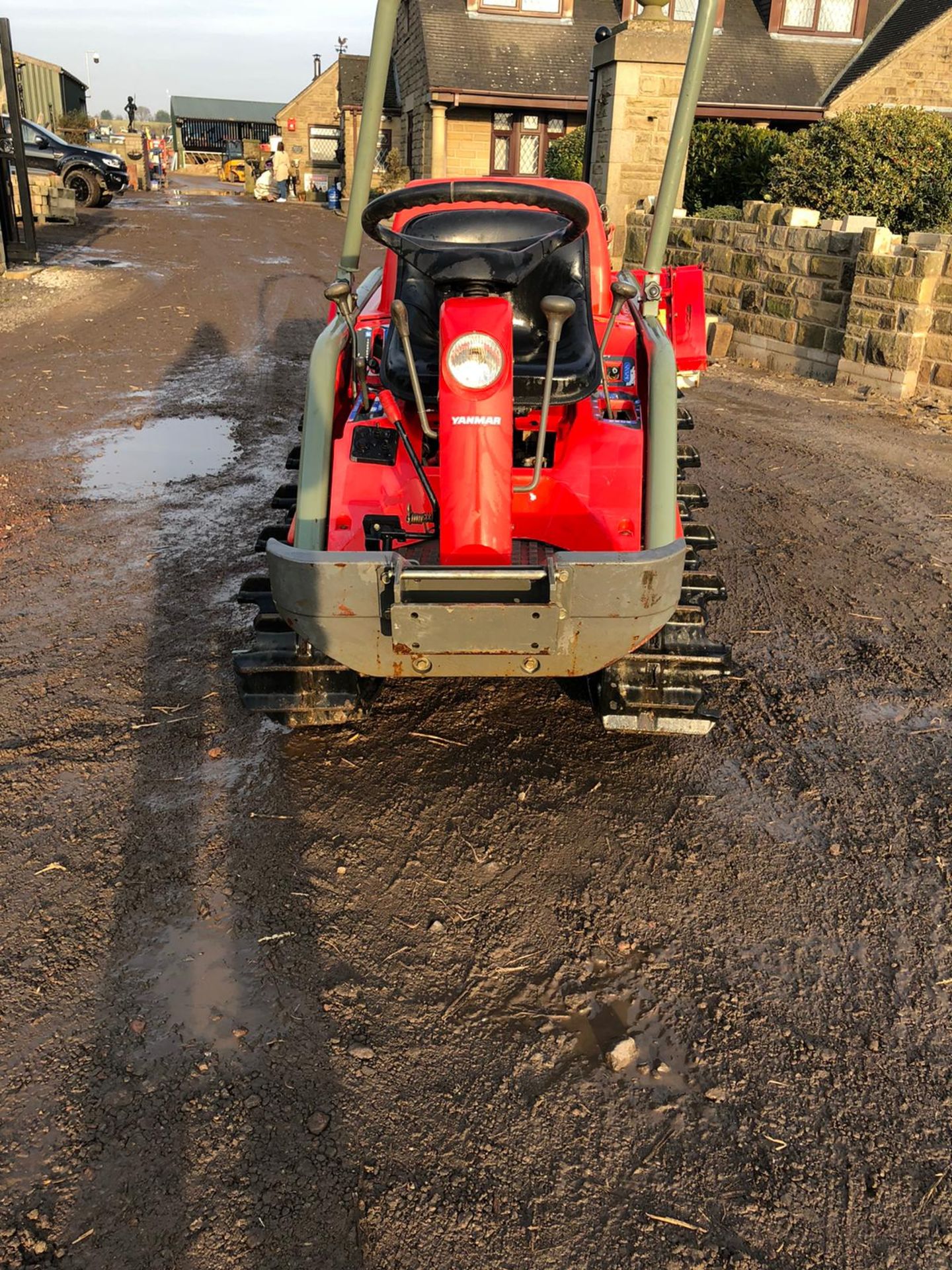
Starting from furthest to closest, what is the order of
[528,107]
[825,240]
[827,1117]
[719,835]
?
[528,107] → [825,240] → [719,835] → [827,1117]

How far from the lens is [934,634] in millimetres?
4699

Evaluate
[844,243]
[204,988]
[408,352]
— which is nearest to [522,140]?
[844,243]

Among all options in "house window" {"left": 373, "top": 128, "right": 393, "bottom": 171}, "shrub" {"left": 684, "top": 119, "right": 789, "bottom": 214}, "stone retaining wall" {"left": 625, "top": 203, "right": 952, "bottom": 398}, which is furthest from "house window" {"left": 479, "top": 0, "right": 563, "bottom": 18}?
"stone retaining wall" {"left": 625, "top": 203, "right": 952, "bottom": 398}

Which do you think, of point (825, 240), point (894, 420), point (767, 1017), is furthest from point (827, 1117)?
point (825, 240)

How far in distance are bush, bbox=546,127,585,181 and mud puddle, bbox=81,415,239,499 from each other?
14250mm

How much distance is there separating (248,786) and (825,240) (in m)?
9.01

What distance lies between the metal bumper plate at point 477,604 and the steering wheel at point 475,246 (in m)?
1.02

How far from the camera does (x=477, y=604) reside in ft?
9.32

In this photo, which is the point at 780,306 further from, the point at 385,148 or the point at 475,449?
the point at 385,148

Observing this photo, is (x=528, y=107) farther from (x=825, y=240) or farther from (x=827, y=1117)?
(x=827, y=1117)

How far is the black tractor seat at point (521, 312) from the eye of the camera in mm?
3539

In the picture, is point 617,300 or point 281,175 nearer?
point 617,300

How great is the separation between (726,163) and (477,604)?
16.2 meters

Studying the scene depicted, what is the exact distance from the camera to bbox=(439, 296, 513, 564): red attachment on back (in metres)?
2.97
